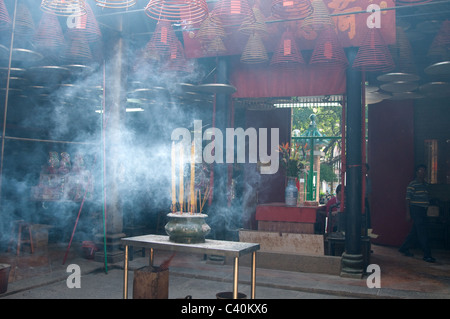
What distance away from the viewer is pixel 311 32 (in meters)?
7.05

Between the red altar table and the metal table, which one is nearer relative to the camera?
the metal table

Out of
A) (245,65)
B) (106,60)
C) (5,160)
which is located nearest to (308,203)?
(245,65)

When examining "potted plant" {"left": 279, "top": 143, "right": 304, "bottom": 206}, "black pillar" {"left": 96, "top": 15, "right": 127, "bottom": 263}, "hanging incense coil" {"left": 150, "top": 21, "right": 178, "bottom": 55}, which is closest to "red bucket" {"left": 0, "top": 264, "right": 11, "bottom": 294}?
"black pillar" {"left": 96, "top": 15, "right": 127, "bottom": 263}

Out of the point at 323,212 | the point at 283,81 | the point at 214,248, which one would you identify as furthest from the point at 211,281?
the point at 283,81

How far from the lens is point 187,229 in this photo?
4504 millimetres

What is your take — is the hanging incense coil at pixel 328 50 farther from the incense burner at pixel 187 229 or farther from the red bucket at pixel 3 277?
the red bucket at pixel 3 277

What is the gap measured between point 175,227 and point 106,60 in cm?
488

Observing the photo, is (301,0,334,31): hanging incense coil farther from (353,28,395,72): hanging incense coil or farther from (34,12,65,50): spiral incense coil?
(34,12,65,50): spiral incense coil

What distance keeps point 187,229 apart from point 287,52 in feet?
12.3

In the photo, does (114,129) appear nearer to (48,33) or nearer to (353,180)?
(48,33)

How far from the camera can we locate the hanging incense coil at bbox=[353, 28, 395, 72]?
6.29m

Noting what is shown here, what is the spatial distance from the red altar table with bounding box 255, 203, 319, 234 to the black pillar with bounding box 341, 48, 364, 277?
734 millimetres

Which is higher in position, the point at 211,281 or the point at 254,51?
the point at 254,51
